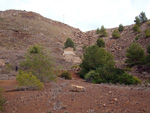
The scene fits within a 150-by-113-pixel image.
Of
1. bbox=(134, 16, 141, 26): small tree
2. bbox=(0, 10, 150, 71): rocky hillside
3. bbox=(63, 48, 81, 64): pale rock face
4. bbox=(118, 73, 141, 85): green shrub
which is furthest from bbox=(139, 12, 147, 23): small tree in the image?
bbox=(118, 73, 141, 85): green shrub

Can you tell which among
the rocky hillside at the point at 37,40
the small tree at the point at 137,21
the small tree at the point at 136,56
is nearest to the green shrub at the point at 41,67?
the rocky hillside at the point at 37,40

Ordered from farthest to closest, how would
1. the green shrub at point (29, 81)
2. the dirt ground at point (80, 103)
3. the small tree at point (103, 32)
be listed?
the small tree at point (103, 32) → the green shrub at point (29, 81) → the dirt ground at point (80, 103)

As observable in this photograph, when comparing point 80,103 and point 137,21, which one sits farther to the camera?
point 137,21

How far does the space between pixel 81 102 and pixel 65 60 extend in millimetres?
28753

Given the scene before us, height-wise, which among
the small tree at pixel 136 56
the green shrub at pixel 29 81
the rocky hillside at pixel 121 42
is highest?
the rocky hillside at pixel 121 42

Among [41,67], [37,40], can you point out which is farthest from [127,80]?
[37,40]

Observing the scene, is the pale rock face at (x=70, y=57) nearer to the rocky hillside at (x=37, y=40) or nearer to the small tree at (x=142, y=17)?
the rocky hillside at (x=37, y=40)

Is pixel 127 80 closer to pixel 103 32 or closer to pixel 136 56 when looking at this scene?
pixel 136 56

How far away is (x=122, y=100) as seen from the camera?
675 cm

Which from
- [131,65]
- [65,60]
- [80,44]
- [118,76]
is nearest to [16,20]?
[80,44]

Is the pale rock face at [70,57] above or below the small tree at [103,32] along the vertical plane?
below

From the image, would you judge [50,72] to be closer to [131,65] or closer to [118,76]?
[118,76]

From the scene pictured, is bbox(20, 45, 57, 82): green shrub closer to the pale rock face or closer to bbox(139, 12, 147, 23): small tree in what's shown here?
the pale rock face

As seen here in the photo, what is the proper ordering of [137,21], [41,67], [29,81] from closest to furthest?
[29,81] → [41,67] → [137,21]
